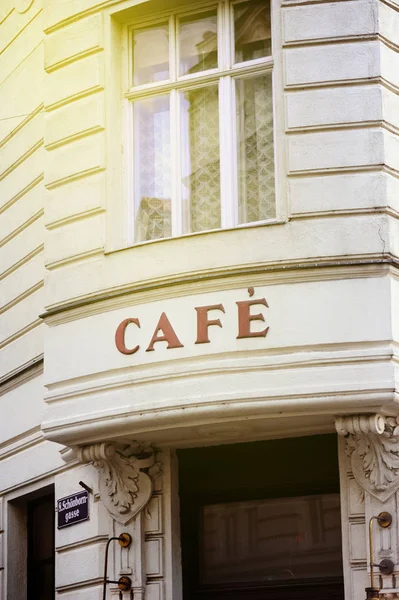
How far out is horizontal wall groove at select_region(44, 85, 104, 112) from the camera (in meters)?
14.1

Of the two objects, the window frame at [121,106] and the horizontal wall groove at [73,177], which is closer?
the window frame at [121,106]

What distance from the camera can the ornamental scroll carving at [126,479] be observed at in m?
13.7

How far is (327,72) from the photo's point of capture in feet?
42.8

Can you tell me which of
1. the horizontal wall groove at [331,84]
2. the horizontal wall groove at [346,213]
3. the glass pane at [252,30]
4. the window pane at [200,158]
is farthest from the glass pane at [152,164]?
the horizontal wall groove at [346,213]

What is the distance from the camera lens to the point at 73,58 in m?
14.4

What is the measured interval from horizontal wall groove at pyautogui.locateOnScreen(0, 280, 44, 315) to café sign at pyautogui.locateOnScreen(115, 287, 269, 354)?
7.64 ft

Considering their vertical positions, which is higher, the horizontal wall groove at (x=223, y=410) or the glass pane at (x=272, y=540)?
the horizontal wall groove at (x=223, y=410)

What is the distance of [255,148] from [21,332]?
12.0 feet

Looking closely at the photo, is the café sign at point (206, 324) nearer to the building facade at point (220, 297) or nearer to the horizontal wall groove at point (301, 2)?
the building facade at point (220, 297)

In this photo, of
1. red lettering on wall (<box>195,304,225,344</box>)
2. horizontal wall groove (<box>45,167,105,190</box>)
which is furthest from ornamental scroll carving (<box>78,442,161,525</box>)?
horizontal wall groove (<box>45,167,105,190</box>)

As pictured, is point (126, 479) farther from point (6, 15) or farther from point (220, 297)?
point (6, 15)

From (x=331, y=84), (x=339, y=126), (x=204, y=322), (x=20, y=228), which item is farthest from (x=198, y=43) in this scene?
(x=20, y=228)

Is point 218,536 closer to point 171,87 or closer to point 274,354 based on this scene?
point 274,354

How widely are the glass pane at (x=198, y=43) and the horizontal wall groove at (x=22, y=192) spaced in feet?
7.75
